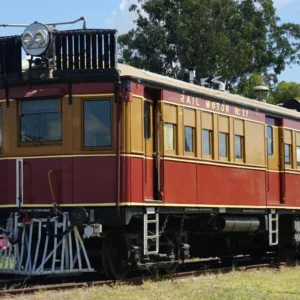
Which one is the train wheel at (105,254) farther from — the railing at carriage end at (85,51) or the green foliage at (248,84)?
the green foliage at (248,84)

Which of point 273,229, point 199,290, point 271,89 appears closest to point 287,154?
point 273,229

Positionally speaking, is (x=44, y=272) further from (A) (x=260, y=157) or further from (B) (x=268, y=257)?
(B) (x=268, y=257)

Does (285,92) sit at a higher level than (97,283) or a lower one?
higher

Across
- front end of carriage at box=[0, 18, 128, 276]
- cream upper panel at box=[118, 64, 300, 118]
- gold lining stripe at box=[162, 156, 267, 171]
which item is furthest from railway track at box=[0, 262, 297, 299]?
cream upper panel at box=[118, 64, 300, 118]

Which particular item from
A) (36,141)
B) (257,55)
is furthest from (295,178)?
(257,55)

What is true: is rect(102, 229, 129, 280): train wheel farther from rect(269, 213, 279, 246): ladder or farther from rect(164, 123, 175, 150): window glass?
rect(269, 213, 279, 246): ladder

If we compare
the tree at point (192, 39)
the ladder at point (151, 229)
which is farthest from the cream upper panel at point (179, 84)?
the tree at point (192, 39)

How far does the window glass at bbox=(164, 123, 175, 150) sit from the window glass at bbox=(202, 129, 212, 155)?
1.06 meters

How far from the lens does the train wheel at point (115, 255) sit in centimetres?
1210

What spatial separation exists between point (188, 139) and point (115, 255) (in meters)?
2.60

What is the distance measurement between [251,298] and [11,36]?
5.93 m

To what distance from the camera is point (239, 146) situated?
1515 centimetres

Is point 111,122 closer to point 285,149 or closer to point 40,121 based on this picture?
point 40,121

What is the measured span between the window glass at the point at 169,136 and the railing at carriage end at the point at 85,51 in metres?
1.61
